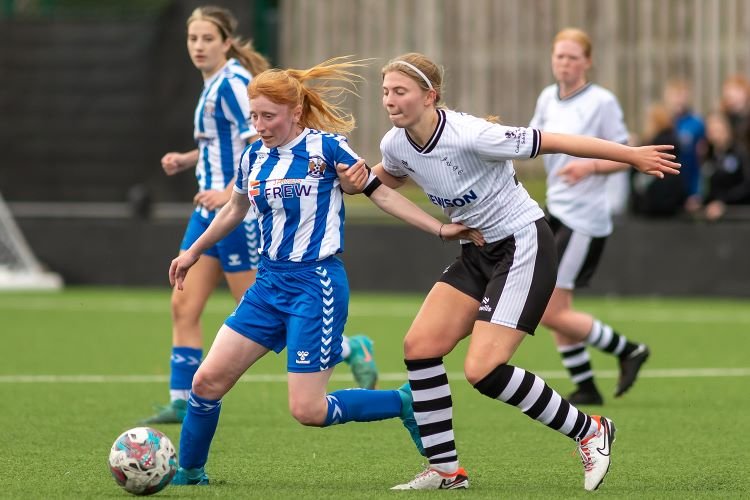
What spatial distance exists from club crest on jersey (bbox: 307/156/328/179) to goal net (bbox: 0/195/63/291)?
11609mm

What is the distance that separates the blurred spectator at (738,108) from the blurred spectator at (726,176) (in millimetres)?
55

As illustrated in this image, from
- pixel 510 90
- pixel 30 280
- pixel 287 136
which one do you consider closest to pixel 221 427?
pixel 287 136

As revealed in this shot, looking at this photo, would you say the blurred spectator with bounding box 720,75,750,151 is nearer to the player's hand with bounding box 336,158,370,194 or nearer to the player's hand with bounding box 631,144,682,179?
the player's hand with bounding box 631,144,682,179

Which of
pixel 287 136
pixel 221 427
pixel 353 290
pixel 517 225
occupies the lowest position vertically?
pixel 353 290

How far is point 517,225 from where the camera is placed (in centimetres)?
614

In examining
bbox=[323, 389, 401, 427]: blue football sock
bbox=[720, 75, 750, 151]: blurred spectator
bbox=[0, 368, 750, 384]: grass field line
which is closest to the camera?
bbox=[323, 389, 401, 427]: blue football sock

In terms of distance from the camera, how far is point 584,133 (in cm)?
868

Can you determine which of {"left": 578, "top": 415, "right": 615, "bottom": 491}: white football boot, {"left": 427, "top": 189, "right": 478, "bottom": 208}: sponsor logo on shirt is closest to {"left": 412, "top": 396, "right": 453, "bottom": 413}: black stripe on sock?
{"left": 578, "top": 415, "right": 615, "bottom": 491}: white football boot

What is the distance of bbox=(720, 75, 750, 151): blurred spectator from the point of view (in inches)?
599

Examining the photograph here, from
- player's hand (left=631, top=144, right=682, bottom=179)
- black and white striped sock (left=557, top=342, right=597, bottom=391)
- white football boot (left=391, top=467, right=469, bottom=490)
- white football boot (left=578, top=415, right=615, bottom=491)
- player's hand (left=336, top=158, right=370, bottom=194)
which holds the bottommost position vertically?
black and white striped sock (left=557, top=342, right=597, bottom=391)

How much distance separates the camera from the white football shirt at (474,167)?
598cm

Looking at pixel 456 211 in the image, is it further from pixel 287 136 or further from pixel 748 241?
pixel 748 241

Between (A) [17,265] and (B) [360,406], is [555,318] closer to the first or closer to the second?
(B) [360,406]

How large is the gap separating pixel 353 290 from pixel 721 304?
4.10 meters
